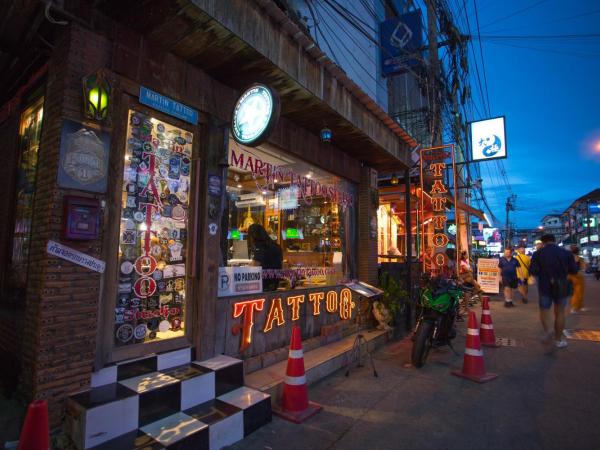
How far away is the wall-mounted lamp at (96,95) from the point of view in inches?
132

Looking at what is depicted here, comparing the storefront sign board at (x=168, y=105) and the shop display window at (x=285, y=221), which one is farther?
the shop display window at (x=285, y=221)

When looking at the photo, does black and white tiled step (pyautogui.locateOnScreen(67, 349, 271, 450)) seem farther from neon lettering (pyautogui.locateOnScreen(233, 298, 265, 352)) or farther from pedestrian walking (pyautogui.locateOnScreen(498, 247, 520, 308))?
pedestrian walking (pyautogui.locateOnScreen(498, 247, 520, 308))

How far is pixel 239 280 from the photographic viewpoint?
518 centimetres

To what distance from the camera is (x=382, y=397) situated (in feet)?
14.6

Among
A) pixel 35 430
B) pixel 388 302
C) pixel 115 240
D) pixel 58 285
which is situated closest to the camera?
pixel 35 430

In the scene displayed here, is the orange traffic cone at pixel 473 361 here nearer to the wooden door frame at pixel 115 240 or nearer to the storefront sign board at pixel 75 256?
the wooden door frame at pixel 115 240

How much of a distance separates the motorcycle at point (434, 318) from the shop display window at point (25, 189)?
555 cm

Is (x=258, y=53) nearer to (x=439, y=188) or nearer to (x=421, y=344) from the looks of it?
(x=421, y=344)

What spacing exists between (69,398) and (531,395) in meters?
5.20

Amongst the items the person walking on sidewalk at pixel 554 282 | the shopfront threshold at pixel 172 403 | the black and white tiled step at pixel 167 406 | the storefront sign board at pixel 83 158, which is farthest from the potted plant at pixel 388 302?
the storefront sign board at pixel 83 158

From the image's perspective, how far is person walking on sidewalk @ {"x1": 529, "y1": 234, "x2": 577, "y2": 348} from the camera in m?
6.41

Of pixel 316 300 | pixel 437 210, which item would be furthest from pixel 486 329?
pixel 437 210

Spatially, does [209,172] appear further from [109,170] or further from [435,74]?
[435,74]

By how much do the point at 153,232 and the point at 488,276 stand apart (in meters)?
14.3
